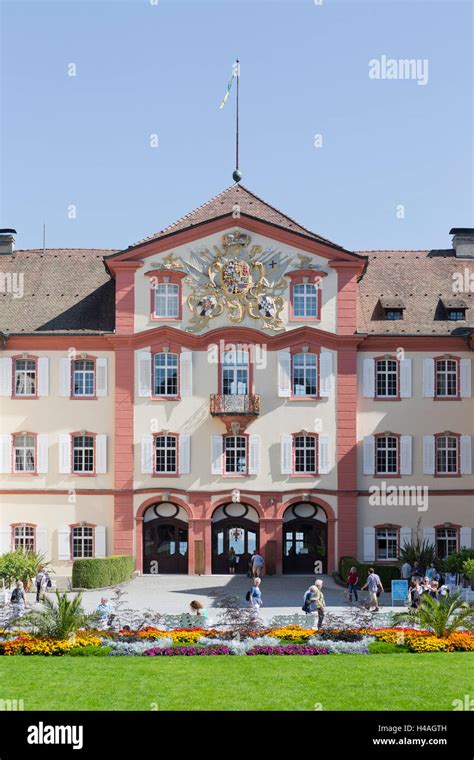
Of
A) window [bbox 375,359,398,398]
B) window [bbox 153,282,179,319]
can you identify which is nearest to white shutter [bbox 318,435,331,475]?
window [bbox 375,359,398,398]

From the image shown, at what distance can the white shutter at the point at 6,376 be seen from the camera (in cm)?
4812

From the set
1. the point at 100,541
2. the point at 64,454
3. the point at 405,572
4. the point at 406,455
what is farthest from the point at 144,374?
the point at 405,572

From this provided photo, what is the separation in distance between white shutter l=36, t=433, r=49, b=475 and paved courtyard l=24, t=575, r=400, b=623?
6383 millimetres

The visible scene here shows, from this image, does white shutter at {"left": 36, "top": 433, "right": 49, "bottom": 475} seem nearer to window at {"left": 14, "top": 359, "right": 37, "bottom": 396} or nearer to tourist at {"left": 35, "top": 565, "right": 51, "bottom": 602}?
window at {"left": 14, "top": 359, "right": 37, "bottom": 396}

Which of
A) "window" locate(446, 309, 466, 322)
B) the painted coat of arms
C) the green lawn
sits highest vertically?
the painted coat of arms

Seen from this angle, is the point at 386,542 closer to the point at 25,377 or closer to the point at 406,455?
the point at 406,455

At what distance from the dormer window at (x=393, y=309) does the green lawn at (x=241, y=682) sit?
81.1ft

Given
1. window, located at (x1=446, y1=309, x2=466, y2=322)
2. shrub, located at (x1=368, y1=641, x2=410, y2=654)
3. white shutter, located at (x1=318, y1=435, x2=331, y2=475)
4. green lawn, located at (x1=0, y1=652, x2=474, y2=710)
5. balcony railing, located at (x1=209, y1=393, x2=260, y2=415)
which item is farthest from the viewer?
window, located at (x1=446, y1=309, x2=466, y2=322)

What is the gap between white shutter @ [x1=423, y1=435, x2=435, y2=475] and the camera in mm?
48000

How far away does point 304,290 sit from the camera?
4794 centimetres
